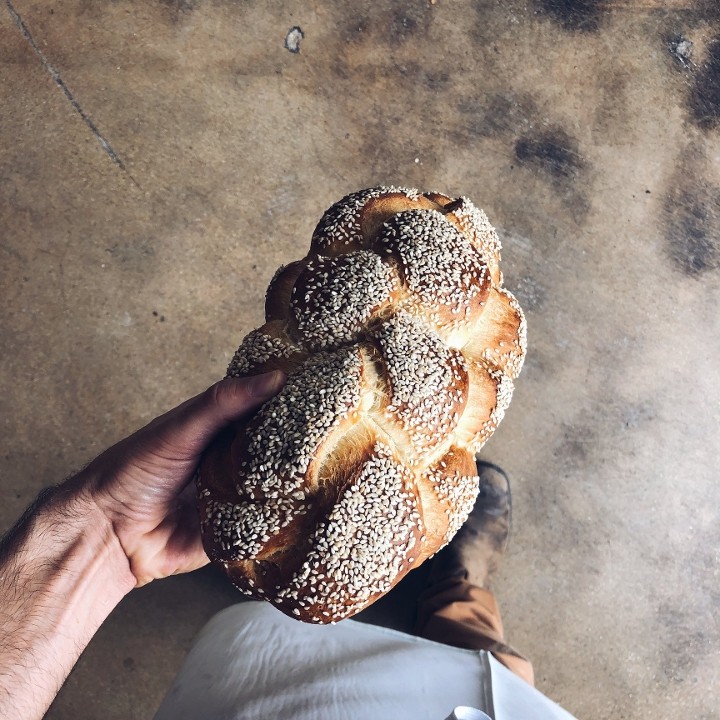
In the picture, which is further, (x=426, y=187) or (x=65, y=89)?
(x=426, y=187)

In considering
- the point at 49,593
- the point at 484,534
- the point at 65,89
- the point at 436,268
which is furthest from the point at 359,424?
the point at 65,89

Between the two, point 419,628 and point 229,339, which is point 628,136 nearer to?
point 229,339

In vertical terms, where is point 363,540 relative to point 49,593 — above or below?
above

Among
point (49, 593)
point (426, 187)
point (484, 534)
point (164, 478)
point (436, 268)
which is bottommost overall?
point (484, 534)

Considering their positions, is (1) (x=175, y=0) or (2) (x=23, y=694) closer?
(2) (x=23, y=694)

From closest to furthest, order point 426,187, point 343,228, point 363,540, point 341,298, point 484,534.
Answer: point 363,540 → point 341,298 → point 343,228 → point 484,534 → point 426,187

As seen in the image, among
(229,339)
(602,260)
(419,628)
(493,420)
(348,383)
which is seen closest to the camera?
(348,383)

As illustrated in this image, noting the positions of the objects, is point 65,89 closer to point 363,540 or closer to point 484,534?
point 363,540

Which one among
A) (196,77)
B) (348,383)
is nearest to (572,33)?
(196,77)
